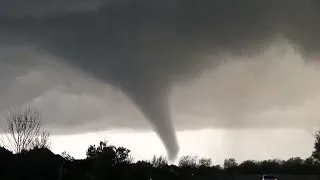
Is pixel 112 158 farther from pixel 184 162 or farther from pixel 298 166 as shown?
pixel 298 166

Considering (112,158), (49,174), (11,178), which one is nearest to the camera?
(11,178)

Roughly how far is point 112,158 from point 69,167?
323 inches

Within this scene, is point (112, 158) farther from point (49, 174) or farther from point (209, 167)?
point (209, 167)

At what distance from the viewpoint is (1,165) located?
6969 cm

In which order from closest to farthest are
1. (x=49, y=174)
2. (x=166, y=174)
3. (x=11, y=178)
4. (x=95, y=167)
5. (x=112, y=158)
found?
1. (x=11, y=178)
2. (x=49, y=174)
3. (x=95, y=167)
4. (x=112, y=158)
5. (x=166, y=174)

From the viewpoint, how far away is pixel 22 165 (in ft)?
229

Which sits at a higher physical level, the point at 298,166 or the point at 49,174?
the point at 298,166

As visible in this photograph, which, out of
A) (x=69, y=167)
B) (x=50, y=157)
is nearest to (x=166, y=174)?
(x=69, y=167)

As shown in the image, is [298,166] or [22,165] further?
[298,166]

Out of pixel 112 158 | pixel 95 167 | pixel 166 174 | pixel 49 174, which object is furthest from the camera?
pixel 166 174

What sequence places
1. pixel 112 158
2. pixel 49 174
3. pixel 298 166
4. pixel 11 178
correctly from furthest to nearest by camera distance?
1. pixel 298 166
2. pixel 112 158
3. pixel 49 174
4. pixel 11 178

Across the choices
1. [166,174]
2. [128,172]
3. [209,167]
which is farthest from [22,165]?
[209,167]

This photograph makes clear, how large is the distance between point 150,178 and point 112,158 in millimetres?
7910

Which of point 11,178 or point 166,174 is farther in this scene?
point 166,174
